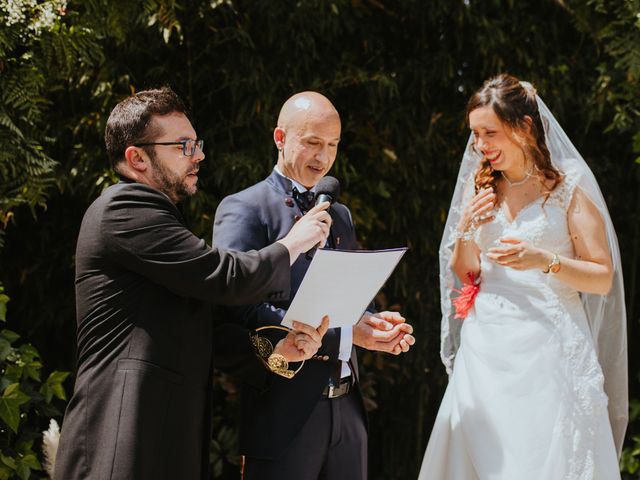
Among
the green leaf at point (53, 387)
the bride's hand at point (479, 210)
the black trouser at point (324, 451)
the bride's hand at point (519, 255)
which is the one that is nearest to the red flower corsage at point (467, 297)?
the bride's hand at point (479, 210)

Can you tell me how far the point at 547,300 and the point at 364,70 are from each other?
1.66 meters

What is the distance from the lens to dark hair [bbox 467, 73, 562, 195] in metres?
3.26

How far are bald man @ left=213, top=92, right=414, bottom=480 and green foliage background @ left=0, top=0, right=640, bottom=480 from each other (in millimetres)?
1324

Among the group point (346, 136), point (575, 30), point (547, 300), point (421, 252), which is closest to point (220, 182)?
point (346, 136)

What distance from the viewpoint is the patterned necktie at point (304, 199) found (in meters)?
2.68

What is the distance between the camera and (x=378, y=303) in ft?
14.4

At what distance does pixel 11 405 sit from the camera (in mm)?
3277

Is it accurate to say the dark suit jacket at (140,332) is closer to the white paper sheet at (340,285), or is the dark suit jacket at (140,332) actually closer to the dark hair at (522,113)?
the white paper sheet at (340,285)

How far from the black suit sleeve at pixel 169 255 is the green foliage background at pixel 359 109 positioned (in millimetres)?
1500

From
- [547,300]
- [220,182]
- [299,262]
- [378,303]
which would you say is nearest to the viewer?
[299,262]

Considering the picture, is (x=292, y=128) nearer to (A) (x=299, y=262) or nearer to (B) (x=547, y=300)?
(A) (x=299, y=262)

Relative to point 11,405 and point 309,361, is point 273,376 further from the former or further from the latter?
point 11,405

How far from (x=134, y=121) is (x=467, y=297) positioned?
1.67 meters

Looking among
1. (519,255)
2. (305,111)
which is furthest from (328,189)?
(519,255)
